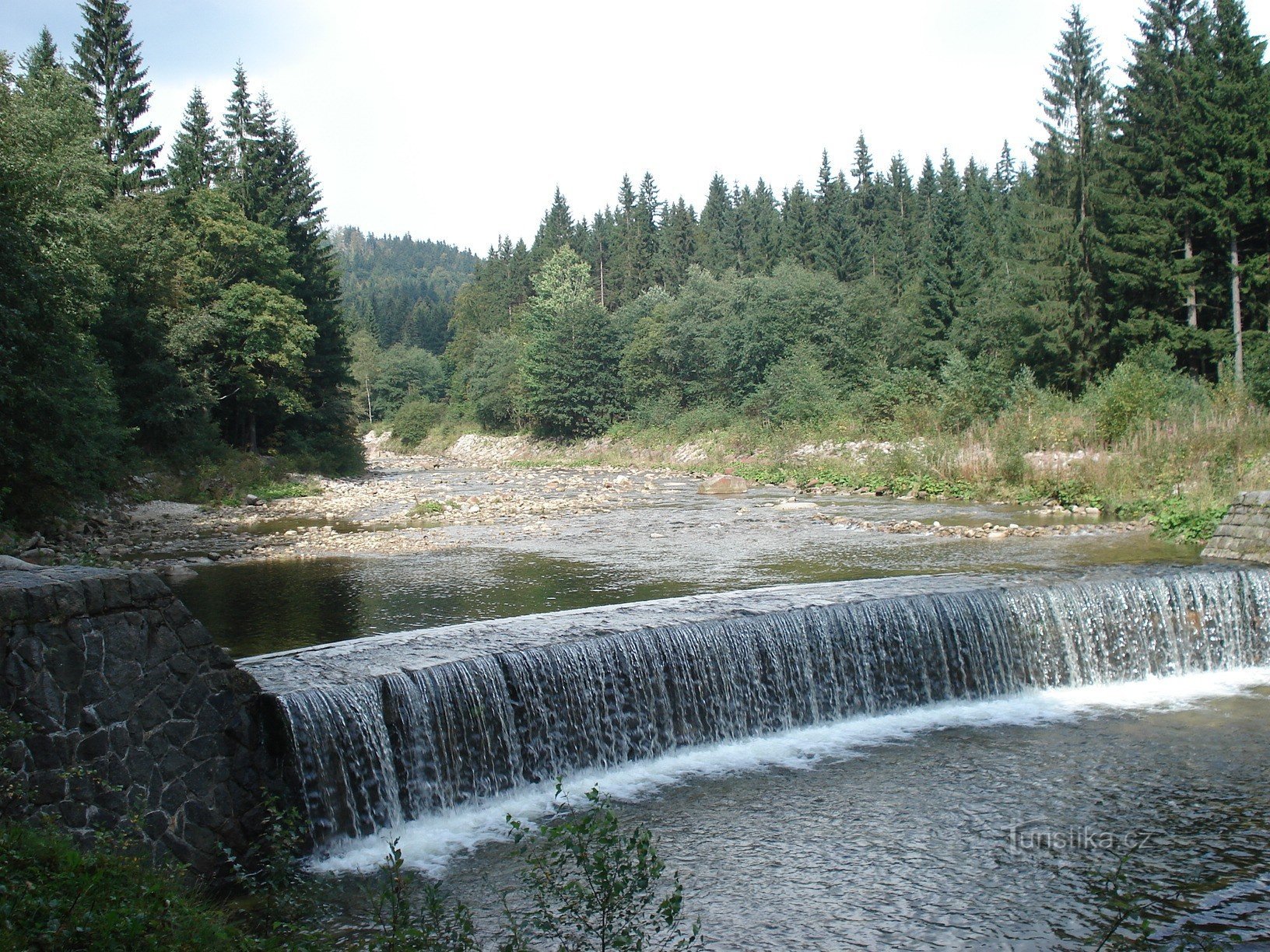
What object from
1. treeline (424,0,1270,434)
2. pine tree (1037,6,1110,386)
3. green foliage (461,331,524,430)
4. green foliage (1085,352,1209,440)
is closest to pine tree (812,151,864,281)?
treeline (424,0,1270,434)

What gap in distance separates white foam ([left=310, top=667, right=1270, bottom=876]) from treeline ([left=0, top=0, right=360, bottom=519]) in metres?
9.33

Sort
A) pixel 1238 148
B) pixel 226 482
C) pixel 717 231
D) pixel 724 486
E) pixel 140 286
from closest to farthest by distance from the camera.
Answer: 1. pixel 140 286
2. pixel 1238 148
3. pixel 226 482
4. pixel 724 486
5. pixel 717 231

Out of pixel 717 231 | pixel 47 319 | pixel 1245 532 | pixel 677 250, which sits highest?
pixel 717 231

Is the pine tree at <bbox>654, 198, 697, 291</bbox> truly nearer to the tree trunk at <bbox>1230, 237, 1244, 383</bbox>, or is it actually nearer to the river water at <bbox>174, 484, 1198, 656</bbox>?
the tree trunk at <bbox>1230, 237, 1244, 383</bbox>

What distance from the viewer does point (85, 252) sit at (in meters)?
19.7

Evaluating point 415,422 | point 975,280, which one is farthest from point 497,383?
point 975,280

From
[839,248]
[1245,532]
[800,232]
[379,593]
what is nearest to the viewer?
[1245,532]

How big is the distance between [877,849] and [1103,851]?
63.8 inches

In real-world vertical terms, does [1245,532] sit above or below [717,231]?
below

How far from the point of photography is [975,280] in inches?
1730

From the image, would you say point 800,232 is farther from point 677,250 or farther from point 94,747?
point 94,747

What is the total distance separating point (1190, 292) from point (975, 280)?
1342 centimetres

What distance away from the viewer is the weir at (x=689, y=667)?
8273mm

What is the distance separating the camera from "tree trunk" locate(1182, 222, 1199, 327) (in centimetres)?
3092
